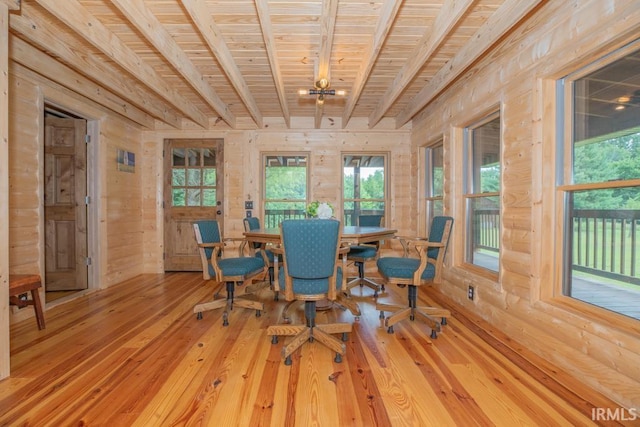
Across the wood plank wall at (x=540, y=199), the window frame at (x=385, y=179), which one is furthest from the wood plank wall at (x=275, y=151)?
the wood plank wall at (x=540, y=199)

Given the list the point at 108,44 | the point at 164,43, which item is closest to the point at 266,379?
the point at 164,43

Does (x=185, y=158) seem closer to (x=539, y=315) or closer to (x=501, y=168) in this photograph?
(x=501, y=168)

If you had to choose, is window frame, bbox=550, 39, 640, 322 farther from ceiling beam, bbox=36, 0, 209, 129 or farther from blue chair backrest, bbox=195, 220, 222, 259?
ceiling beam, bbox=36, 0, 209, 129

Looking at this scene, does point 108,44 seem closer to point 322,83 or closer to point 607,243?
point 322,83

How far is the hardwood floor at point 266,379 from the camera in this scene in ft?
5.15

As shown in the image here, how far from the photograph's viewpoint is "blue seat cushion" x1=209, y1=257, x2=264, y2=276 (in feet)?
9.02

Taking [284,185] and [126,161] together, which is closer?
[126,161]

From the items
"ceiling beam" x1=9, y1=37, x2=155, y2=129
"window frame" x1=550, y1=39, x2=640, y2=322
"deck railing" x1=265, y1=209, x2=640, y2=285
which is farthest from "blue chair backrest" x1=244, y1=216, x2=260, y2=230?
"deck railing" x1=265, y1=209, x2=640, y2=285

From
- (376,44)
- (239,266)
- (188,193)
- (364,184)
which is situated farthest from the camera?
(364,184)

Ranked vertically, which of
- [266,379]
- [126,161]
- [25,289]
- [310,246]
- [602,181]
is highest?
[126,161]

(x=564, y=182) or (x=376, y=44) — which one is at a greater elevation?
(x=376, y=44)

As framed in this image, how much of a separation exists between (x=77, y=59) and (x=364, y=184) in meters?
3.75

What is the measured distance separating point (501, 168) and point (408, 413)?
2077 mm

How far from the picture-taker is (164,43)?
2545mm
